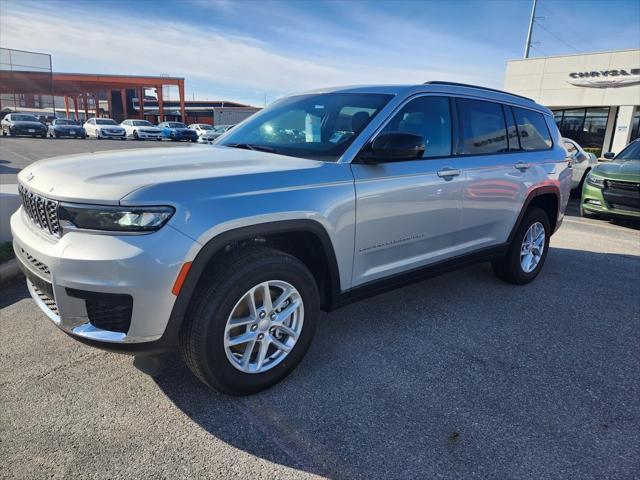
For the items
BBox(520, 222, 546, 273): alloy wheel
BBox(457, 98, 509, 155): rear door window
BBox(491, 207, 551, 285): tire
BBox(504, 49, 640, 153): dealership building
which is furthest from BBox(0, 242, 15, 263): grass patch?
BBox(504, 49, 640, 153): dealership building

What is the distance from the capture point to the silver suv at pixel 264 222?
219cm

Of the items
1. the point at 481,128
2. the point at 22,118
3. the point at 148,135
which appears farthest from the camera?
the point at 148,135

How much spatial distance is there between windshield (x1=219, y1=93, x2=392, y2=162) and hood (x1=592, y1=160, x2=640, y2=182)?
666cm

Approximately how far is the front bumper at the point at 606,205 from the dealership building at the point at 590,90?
19.3 metres

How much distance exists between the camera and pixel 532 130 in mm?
4758

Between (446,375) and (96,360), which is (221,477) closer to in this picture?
(96,360)

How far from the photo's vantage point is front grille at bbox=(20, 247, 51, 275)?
235 cm

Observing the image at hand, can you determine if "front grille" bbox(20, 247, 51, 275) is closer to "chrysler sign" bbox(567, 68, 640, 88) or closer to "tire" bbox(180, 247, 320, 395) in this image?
"tire" bbox(180, 247, 320, 395)

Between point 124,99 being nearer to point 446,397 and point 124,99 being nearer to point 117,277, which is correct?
point 117,277

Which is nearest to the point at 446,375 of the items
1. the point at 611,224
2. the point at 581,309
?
the point at 581,309

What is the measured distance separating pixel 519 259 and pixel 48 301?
410cm

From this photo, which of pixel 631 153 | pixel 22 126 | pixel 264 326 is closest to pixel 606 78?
pixel 631 153

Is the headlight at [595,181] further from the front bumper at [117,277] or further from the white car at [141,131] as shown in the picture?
the white car at [141,131]

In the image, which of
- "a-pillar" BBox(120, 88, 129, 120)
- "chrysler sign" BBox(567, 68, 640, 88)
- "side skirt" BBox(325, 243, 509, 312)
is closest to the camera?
"side skirt" BBox(325, 243, 509, 312)
